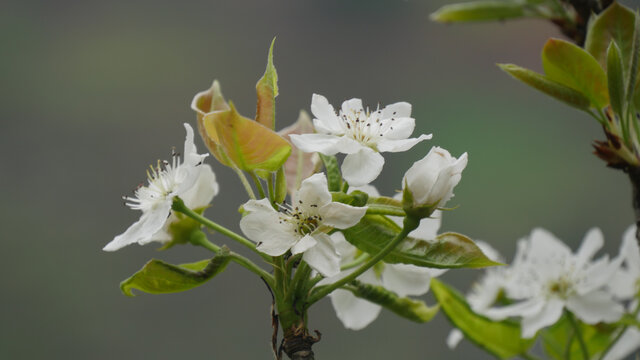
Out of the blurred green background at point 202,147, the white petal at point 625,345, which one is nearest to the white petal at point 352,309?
the white petal at point 625,345

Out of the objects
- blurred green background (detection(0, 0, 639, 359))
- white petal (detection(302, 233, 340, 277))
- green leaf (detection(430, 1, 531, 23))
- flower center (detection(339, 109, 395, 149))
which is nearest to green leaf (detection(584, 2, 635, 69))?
green leaf (detection(430, 1, 531, 23))

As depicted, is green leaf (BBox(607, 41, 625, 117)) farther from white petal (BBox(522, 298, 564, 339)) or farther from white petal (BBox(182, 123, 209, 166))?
white petal (BBox(182, 123, 209, 166))

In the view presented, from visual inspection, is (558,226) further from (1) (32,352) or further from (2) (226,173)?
(1) (32,352)

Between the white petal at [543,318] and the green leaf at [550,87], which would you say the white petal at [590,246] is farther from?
the green leaf at [550,87]

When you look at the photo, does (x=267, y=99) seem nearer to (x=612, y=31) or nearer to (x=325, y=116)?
(x=325, y=116)

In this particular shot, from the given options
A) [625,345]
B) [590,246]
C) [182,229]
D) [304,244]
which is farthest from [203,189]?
[625,345]

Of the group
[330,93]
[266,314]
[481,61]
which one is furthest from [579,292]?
[481,61]
